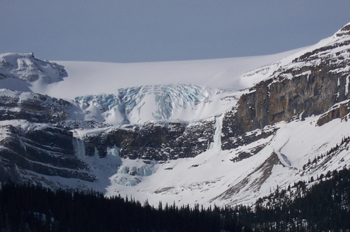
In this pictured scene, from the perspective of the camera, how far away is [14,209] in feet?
654

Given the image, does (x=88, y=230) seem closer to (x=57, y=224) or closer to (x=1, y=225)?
(x=57, y=224)

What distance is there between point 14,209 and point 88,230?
15.7 metres

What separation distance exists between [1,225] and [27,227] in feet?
16.9

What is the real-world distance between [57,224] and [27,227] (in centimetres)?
799

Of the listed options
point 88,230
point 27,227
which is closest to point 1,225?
point 27,227

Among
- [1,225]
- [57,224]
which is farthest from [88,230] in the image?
[1,225]

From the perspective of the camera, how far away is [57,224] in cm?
19725

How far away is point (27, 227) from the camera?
191 m

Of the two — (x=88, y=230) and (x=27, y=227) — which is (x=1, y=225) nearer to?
(x=27, y=227)

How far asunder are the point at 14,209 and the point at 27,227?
941 centimetres

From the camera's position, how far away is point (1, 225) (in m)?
189

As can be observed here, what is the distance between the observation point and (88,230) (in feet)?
655

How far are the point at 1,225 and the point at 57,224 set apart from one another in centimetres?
1272
